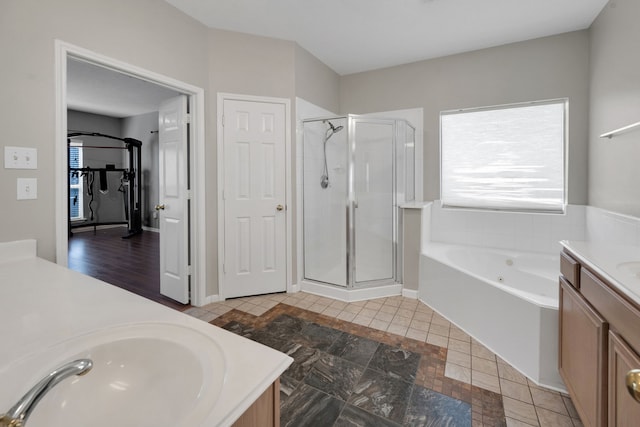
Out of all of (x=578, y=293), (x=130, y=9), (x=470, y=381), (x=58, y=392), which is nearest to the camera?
(x=58, y=392)

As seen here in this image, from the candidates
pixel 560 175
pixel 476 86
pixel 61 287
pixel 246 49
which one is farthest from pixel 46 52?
pixel 560 175

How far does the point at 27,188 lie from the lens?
161cm

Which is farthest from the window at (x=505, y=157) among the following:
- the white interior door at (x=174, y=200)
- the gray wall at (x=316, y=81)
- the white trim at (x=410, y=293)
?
the white interior door at (x=174, y=200)

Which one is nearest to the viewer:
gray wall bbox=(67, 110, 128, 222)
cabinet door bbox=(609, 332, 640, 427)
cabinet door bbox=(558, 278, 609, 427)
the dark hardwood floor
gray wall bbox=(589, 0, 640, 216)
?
cabinet door bbox=(609, 332, 640, 427)

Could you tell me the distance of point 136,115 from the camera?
22.1 feet

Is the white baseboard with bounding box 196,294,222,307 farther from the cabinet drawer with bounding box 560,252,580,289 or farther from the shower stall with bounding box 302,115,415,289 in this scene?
the cabinet drawer with bounding box 560,252,580,289

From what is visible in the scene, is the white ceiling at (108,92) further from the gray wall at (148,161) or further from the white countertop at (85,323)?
the white countertop at (85,323)

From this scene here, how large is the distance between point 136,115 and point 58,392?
7584 millimetres

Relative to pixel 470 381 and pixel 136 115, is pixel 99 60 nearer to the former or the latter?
pixel 470 381

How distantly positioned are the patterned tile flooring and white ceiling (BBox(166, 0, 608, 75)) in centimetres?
265

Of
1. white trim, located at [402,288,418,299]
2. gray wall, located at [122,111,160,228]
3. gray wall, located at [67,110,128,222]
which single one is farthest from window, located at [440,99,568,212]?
gray wall, located at [67,110,128,222]

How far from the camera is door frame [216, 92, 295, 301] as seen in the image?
9.27ft

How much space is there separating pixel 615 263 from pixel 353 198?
6.76ft

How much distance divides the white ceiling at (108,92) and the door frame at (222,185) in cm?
137
